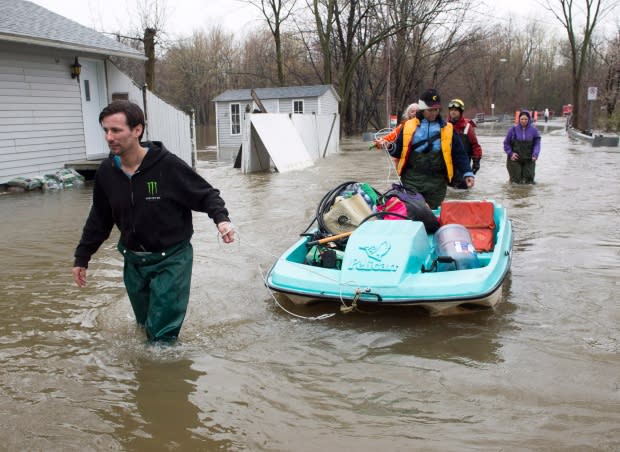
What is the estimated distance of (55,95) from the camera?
14.0 metres

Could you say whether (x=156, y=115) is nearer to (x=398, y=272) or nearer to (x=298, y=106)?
(x=398, y=272)

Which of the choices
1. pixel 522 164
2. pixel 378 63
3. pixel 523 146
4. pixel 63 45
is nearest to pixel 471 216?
pixel 523 146

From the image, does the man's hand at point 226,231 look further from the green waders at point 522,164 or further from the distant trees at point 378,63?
the distant trees at point 378,63

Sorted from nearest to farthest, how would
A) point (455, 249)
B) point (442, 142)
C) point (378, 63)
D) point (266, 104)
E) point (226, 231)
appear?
point (226, 231) < point (455, 249) < point (442, 142) < point (266, 104) < point (378, 63)

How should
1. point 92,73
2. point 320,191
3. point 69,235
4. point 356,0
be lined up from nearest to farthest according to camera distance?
1. point 69,235
2. point 320,191
3. point 92,73
4. point 356,0

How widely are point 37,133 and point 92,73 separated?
2743 millimetres

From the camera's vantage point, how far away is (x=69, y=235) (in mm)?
8328

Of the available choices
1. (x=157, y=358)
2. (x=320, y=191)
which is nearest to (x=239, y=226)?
(x=320, y=191)

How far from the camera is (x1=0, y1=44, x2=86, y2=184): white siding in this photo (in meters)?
12.5

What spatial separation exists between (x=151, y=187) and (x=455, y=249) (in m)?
2.62

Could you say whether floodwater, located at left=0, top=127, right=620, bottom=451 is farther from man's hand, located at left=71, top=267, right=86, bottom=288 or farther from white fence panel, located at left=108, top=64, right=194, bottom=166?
white fence panel, located at left=108, top=64, right=194, bottom=166

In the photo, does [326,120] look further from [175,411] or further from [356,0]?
[175,411]

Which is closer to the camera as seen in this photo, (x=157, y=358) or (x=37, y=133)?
(x=157, y=358)

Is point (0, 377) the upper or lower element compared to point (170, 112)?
lower
